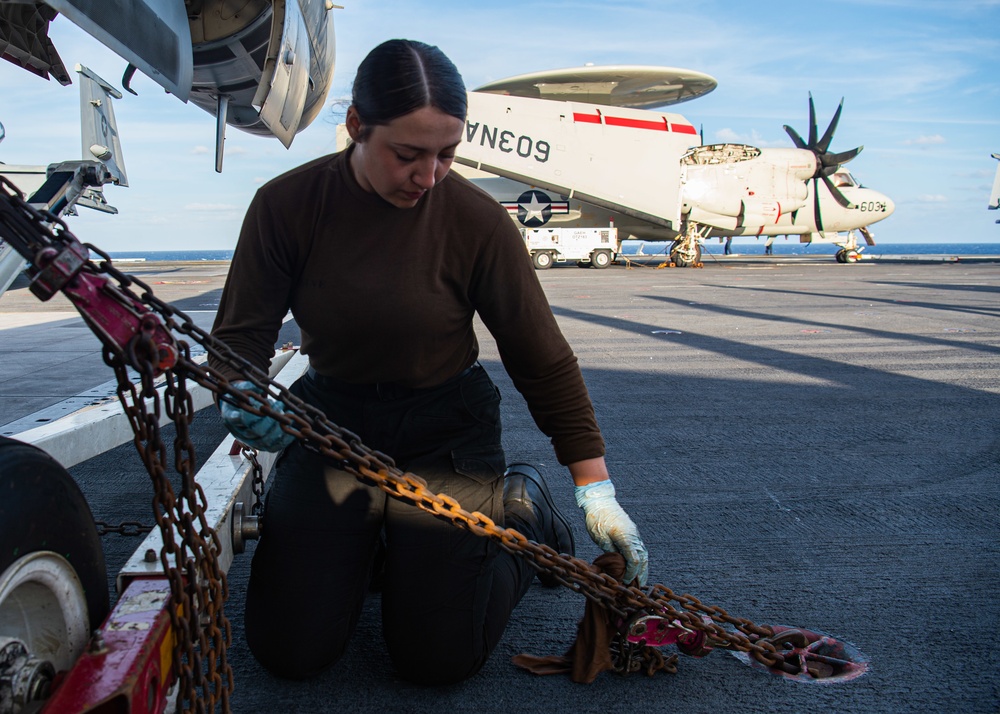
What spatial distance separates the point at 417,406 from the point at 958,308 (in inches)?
426

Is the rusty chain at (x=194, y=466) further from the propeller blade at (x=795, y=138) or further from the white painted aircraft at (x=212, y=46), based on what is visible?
the propeller blade at (x=795, y=138)

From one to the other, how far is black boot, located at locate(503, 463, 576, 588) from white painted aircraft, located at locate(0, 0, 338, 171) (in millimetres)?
1701

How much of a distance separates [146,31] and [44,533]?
→ 4.93 ft

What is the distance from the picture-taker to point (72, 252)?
1.27 metres

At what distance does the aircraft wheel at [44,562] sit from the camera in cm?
130

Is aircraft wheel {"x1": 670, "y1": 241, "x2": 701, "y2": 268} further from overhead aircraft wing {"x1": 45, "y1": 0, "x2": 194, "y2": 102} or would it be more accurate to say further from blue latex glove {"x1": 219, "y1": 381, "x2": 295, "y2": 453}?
blue latex glove {"x1": 219, "y1": 381, "x2": 295, "y2": 453}

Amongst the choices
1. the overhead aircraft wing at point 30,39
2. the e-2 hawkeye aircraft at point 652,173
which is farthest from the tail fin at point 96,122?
the e-2 hawkeye aircraft at point 652,173

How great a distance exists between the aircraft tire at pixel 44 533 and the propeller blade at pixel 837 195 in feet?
87.7

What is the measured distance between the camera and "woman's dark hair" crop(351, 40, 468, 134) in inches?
70.0

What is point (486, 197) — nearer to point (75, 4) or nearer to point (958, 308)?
point (75, 4)

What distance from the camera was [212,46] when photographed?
3.28 metres

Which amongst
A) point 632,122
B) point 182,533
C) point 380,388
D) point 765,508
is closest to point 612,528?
point 380,388

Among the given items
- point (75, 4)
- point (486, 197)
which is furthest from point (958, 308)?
point (75, 4)

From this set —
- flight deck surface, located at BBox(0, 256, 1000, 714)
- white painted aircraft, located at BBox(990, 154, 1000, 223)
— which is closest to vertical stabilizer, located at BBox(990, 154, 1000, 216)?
white painted aircraft, located at BBox(990, 154, 1000, 223)
